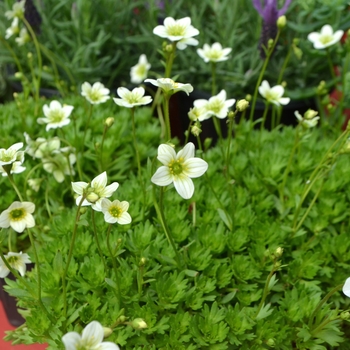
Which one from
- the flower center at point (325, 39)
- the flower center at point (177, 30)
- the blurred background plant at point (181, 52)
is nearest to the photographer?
the flower center at point (177, 30)

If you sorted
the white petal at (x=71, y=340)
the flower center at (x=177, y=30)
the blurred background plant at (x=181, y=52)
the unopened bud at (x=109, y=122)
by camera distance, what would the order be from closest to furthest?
1. the white petal at (x=71, y=340)
2. the unopened bud at (x=109, y=122)
3. the flower center at (x=177, y=30)
4. the blurred background plant at (x=181, y=52)

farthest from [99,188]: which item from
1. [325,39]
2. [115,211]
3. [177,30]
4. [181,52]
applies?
[181,52]

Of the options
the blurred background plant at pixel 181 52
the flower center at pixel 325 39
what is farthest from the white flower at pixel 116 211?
the blurred background plant at pixel 181 52

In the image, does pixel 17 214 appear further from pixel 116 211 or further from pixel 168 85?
pixel 168 85

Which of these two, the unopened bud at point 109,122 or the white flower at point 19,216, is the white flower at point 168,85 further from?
the white flower at point 19,216

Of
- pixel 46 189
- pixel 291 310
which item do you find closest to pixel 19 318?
pixel 46 189

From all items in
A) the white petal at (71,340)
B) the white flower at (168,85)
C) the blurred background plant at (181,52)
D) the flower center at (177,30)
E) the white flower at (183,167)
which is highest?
the white flower at (168,85)

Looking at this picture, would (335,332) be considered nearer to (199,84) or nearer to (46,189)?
(46,189)
